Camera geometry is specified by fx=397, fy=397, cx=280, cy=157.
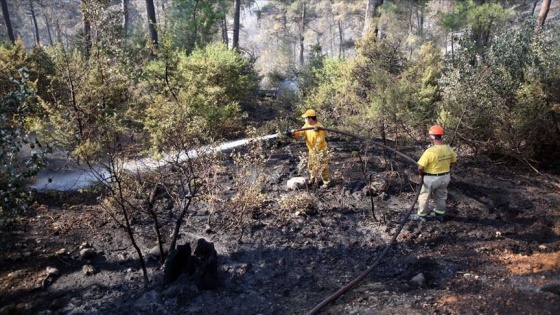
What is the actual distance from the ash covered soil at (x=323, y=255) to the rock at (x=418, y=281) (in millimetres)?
14

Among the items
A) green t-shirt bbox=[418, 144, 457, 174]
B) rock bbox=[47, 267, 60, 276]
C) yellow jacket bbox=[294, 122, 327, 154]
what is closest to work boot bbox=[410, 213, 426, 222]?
green t-shirt bbox=[418, 144, 457, 174]

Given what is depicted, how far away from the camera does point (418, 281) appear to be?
4871 mm

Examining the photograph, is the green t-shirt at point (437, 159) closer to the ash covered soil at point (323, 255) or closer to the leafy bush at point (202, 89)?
the ash covered soil at point (323, 255)

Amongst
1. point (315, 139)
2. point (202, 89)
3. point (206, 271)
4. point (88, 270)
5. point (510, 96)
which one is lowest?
point (88, 270)

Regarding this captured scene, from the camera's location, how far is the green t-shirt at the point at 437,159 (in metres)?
6.25

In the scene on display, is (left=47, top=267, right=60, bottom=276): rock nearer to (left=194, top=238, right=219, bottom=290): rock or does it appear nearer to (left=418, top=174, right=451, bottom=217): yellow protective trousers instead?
(left=194, top=238, right=219, bottom=290): rock

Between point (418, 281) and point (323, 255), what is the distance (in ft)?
4.73

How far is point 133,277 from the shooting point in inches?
212

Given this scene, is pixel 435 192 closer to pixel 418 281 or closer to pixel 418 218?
pixel 418 218

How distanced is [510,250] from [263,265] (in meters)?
3.52

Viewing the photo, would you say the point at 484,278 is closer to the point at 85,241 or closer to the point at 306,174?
the point at 306,174

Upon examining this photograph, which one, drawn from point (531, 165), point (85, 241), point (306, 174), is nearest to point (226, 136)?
point (306, 174)

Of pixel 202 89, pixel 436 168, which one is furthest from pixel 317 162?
pixel 202 89

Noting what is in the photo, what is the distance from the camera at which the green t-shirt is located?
625 cm
